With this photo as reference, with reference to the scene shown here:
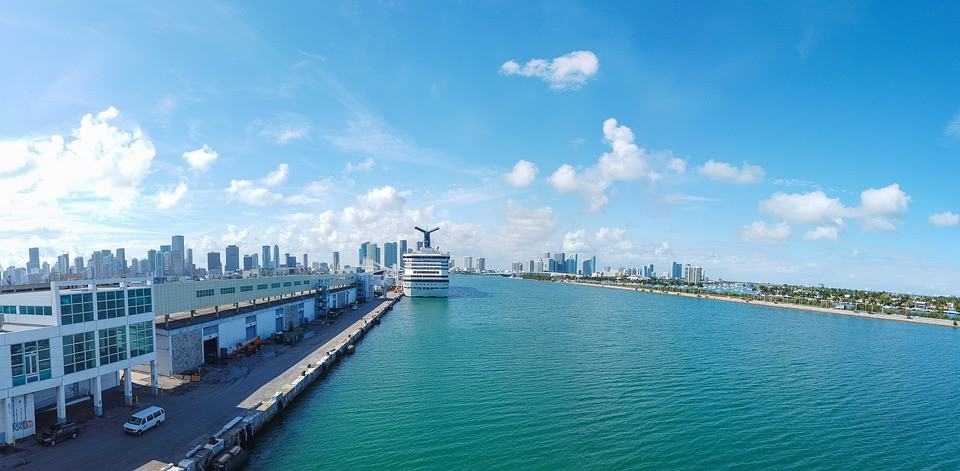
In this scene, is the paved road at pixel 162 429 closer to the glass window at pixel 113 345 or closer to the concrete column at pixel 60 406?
the concrete column at pixel 60 406

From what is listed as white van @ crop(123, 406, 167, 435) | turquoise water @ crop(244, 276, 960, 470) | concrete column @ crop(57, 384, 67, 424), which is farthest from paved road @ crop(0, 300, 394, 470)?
turquoise water @ crop(244, 276, 960, 470)

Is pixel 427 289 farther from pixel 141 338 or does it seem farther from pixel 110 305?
pixel 110 305

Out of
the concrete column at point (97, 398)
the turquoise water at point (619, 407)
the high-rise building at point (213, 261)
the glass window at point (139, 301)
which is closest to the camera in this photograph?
the concrete column at point (97, 398)

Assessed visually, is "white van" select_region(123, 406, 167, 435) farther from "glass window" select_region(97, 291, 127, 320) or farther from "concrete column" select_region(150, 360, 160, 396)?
"glass window" select_region(97, 291, 127, 320)

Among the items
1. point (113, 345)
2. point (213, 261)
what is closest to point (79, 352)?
point (113, 345)

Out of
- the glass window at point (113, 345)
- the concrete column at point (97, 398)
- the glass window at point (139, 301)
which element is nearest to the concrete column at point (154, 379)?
the glass window at point (113, 345)

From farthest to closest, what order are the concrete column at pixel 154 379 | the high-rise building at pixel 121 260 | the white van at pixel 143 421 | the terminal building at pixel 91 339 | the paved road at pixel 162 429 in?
the high-rise building at pixel 121 260 < the concrete column at pixel 154 379 < the white van at pixel 143 421 < the terminal building at pixel 91 339 < the paved road at pixel 162 429
